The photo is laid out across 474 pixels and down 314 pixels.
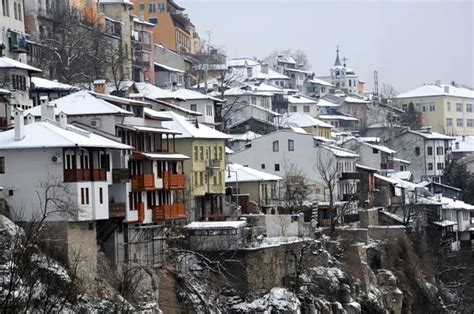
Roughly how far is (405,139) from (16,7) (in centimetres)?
6132

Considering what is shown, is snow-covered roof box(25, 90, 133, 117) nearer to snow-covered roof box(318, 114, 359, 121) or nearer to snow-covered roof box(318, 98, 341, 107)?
snow-covered roof box(318, 114, 359, 121)

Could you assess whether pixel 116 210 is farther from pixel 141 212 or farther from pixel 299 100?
pixel 299 100

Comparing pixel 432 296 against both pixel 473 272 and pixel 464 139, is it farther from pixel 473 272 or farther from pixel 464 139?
pixel 464 139

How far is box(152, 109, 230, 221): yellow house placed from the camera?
6506 centimetres

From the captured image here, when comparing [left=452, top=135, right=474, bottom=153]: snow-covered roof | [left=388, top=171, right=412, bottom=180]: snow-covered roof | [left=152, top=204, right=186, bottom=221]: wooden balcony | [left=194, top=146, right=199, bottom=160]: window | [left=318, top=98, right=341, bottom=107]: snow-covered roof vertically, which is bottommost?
[left=152, top=204, right=186, bottom=221]: wooden balcony

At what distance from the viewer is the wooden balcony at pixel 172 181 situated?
55812mm

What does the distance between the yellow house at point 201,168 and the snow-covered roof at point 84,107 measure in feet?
36.6

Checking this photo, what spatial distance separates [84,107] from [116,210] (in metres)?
5.34

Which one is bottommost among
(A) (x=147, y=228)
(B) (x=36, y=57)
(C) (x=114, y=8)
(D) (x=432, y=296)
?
(D) (x=432, y=296)

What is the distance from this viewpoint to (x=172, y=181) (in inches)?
2228

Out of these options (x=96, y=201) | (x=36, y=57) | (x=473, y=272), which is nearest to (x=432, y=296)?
(x=473, y=272)

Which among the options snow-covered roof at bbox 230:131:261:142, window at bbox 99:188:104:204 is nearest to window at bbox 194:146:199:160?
window at bbox 99:188:104:204

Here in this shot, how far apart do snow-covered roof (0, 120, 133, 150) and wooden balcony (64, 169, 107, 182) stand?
3.30ft

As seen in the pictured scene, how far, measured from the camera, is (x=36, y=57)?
260 ft
